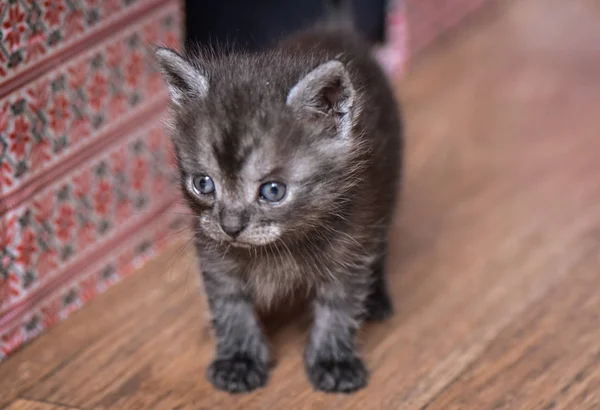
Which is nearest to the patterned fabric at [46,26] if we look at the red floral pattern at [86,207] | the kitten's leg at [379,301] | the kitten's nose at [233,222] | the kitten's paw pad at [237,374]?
the red floral pattern at [86,207]

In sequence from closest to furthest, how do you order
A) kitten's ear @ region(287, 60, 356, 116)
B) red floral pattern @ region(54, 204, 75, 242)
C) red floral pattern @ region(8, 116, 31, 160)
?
kitten's ear @ region(287, 60, 356, 116)
red floral pattern @ region(8, 116, 31, 160)
red floral pattern @ region(54, 204, 75, 242)

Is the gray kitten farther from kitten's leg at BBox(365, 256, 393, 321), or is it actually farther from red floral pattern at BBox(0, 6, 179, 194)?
red floral pattern at BBox(0, 6, 179, 194)

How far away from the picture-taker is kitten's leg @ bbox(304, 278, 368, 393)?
1.96 metres

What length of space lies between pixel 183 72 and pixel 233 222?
32cm

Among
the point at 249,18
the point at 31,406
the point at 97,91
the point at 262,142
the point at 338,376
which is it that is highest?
the point at 262,142

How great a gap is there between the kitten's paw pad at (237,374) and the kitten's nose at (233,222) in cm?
41

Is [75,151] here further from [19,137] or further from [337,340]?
[337,340]

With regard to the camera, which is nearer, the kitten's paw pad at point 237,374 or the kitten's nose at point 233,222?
the kitten's nose at point 233,222

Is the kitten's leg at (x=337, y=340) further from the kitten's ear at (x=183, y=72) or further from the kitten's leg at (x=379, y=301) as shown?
the kitten's ear at (x=183, y=72)

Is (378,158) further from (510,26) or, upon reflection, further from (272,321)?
(510,26)

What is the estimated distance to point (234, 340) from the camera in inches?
79.1

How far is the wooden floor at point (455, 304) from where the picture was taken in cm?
196

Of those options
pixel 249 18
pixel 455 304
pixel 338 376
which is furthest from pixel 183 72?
pixel 249 18

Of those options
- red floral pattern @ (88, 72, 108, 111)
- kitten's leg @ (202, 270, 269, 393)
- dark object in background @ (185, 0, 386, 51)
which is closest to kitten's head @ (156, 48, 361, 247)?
kitten's leg @ (202, 270, 269, 393)
